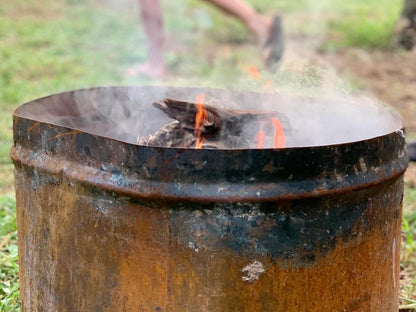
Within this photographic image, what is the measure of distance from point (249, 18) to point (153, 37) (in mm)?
1179

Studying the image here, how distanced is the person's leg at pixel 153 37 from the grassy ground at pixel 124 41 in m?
0.29

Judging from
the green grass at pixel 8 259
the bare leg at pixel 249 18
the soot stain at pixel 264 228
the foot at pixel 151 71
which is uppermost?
the bare leg at pixel 249 18

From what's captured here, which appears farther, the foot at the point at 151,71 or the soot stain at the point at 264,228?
the foot at the point at 151,71

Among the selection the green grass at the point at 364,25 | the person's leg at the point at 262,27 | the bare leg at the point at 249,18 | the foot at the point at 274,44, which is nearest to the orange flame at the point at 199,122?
the foot at the point at 274,44

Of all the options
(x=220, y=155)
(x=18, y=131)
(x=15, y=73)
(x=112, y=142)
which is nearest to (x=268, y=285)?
(x=220, y=155)

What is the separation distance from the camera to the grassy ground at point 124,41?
663cm

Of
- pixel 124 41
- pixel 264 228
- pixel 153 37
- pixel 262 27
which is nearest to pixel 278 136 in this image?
pixel 264 228

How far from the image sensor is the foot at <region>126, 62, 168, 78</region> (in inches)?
278

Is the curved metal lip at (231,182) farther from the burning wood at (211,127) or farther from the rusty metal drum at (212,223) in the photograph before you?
the burning wood at (211,127)

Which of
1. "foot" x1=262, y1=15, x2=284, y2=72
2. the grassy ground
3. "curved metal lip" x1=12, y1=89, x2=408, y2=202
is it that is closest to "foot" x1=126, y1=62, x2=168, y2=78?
the grassy ground

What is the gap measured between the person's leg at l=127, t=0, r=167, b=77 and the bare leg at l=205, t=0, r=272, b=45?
708 mm

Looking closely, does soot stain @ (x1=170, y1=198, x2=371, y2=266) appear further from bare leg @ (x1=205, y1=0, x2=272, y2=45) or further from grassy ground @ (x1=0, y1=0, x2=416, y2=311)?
bare leg @ (x1=205, y1=0, x2=272, y2=45)

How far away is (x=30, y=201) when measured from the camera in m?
2.04

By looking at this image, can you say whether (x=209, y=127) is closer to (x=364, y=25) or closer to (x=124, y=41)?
(x=124, y=41)
